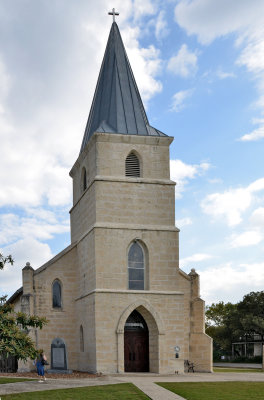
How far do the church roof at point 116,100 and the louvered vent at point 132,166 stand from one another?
1424 millimetres

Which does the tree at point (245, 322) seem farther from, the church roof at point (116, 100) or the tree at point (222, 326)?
the church roof at point (116, 100)

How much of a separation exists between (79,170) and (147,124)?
5403 millimetres

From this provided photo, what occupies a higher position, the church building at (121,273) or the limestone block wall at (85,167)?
the limestone block wall at (85,167)

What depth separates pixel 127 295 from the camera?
31125 mm

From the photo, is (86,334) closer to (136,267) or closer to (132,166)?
(136,267)

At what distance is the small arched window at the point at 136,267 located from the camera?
31734 millimetres

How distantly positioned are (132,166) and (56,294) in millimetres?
8817

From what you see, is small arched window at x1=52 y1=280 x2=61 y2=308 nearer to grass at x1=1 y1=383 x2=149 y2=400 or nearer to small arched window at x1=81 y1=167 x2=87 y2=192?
small arched window at x1=81 y1=167 x2=87 y2=192

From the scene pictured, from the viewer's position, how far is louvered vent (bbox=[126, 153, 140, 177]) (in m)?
33.2

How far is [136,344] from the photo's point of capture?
32.1 metres

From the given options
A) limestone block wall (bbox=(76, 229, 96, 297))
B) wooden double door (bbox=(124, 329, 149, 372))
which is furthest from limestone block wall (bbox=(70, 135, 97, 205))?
wooden double door (bbox=(124, 329, 149, 372))

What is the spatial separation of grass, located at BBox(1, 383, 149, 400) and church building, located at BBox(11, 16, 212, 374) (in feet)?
27.5

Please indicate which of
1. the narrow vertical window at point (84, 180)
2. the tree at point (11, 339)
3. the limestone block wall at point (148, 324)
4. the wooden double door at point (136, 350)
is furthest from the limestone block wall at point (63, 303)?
the tree at point (11, 339)

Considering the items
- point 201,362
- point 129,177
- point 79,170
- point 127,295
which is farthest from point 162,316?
point 79,170
